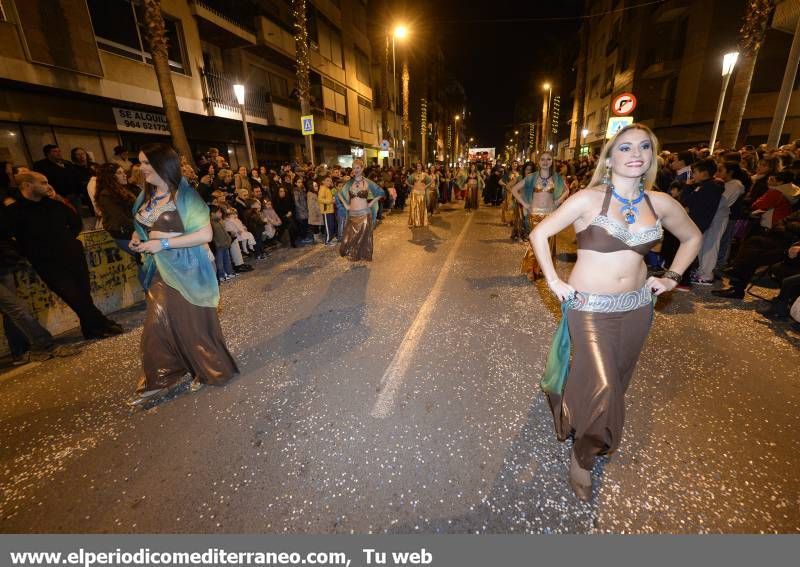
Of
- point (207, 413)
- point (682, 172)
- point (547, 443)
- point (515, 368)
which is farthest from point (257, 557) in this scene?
point (682, 172)

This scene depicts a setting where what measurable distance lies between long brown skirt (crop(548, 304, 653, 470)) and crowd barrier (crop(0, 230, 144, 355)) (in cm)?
574

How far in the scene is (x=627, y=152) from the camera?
202 centimetres

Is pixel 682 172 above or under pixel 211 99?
under

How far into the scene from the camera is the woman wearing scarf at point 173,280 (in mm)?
2947

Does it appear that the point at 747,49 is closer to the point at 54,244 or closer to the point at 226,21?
the point at 54,244

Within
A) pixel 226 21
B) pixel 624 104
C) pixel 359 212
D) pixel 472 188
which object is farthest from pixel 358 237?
pixel 226 21

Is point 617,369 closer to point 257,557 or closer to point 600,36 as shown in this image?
point 257,557

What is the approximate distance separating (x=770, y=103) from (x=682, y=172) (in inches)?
729

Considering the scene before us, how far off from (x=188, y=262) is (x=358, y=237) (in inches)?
186

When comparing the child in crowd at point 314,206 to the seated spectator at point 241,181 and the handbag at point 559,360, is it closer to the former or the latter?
the seated spectator at point 241,181

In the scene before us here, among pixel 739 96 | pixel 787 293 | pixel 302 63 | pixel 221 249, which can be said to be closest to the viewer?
pixel 787 293

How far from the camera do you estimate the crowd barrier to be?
4355 mm

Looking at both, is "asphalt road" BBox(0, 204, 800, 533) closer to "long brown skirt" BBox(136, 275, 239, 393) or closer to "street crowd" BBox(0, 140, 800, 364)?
"long brown skirt" BBox(136, 275, 239, 393)

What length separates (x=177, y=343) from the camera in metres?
3.21
